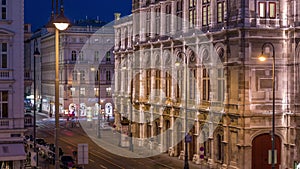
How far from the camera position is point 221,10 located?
5191cm

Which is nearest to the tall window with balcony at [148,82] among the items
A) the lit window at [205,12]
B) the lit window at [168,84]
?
the lit window at [168,84]

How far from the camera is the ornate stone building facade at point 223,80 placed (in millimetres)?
46750

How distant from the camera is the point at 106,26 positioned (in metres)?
125

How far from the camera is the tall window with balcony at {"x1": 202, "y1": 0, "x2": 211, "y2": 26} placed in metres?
54.2

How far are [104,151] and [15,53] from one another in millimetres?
30530

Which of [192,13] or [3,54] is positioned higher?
[192,13]

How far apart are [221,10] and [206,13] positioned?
3.27 m

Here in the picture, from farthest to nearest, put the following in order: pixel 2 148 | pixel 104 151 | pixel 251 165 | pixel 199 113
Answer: pixel 104 151 → pixel 199 113 → pixel 251 165 → pixel 2 148

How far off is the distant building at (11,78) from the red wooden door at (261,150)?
20.2m

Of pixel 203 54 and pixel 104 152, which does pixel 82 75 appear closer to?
pixel 104 152

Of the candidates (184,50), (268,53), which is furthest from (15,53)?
(184,50)

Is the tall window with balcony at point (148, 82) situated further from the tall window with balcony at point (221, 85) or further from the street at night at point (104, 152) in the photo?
the tall window with balcony at point (221, 85)

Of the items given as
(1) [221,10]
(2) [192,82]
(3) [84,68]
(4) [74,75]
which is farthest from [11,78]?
(4) [74,75]

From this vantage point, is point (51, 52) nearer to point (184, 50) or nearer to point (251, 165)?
point (184, 50)
